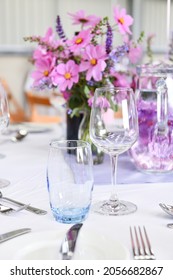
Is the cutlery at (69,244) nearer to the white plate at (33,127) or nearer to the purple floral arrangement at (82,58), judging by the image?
the purple floral arrangement at (82,58)

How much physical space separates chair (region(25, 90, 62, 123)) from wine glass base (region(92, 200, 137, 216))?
1471 mm

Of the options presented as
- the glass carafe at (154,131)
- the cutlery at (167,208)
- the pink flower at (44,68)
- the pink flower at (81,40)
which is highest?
the pink flower at (81,40)

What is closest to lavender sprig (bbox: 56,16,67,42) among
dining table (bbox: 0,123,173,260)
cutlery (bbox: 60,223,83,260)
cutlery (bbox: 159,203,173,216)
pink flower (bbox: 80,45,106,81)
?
pink flower (bbox: 80,45,106,81)

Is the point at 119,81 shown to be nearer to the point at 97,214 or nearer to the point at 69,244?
the point at 97,214

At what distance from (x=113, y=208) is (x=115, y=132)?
0.16 meters

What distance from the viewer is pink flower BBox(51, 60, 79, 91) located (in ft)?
4.21

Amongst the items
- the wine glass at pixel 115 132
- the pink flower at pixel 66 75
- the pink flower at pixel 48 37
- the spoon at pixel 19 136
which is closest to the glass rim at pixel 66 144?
the wine glass at pixel 115 132

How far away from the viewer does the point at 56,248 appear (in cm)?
72

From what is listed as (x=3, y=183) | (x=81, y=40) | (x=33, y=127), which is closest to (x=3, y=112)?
A: (x=3, y=183)

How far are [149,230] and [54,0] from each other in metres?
3.57

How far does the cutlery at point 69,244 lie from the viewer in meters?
0.70
